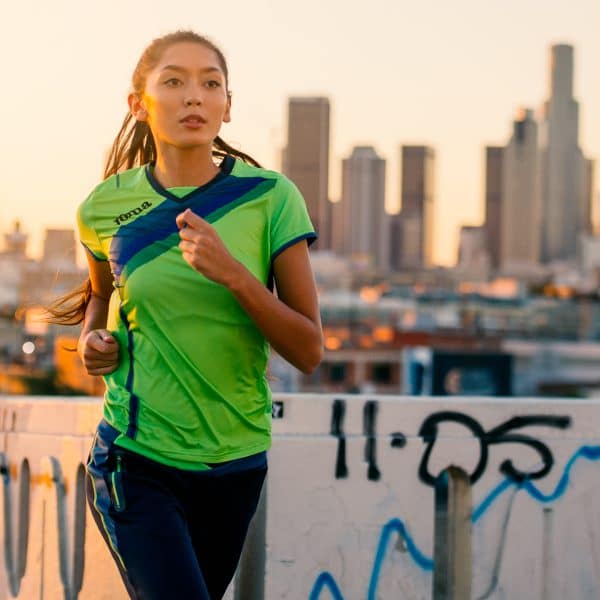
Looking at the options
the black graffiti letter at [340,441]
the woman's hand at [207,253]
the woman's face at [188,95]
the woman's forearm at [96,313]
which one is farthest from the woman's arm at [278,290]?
the black graffiti letter at [340,441]

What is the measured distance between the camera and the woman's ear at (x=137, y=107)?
322cm

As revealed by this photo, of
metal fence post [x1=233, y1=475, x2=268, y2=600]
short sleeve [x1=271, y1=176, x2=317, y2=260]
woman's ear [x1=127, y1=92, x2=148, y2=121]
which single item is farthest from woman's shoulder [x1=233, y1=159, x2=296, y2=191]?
metal fence post [x1=233, y1=475, x2=268, y2=600]

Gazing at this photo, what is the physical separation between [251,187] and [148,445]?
617mm

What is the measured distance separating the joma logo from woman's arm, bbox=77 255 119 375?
0.21 metres

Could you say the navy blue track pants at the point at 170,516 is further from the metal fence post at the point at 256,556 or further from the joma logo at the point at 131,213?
the metal fence post at the point at 256,556

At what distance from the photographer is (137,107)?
324cm

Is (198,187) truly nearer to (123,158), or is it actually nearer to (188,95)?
(188,95)

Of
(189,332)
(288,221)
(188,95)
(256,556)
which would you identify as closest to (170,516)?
(189,332)

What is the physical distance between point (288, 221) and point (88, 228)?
1.65 ft

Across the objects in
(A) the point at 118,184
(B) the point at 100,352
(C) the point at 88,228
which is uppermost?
(A) the point at 118,184

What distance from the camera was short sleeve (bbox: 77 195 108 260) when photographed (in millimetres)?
3199

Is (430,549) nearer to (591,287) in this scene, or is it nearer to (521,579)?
(521,579)

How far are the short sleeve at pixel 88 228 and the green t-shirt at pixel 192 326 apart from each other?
91mm

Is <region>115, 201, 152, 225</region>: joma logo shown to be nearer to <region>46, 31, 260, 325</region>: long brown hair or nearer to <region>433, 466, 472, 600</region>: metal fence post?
<region>46, 31, 260, 325</region>: long brown hair
